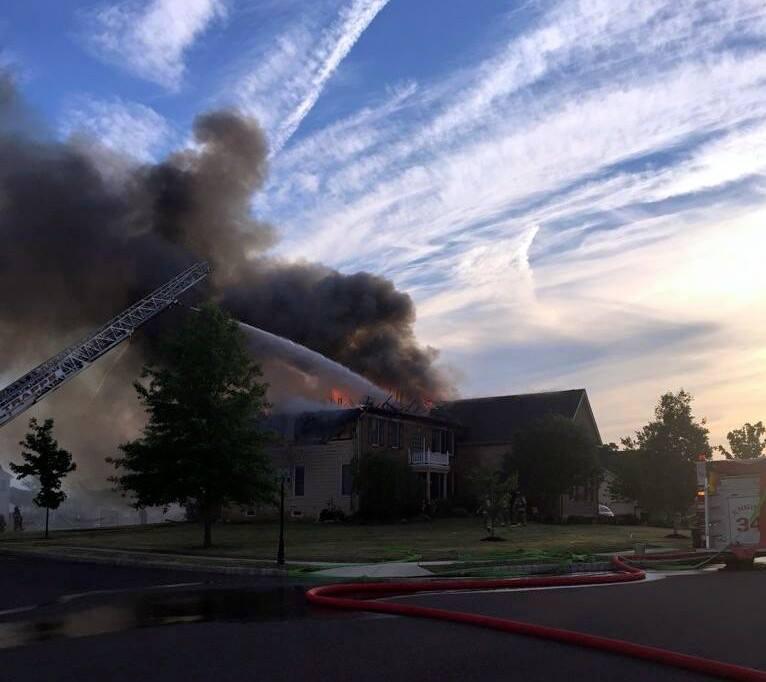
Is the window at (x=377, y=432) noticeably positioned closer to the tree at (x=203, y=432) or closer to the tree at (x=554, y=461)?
the tree at (x=554, y=461)

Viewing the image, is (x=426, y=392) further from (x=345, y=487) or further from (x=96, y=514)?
(x=96, y=514)

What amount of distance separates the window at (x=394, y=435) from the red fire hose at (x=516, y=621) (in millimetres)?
24321

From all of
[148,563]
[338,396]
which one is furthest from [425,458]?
[148,563]

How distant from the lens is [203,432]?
81.6 feet

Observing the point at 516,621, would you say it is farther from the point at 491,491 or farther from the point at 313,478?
the point at 313,478

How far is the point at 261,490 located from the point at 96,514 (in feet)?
107

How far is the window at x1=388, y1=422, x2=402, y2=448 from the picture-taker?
40.9 metres

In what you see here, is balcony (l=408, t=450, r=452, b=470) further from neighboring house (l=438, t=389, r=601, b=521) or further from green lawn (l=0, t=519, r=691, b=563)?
green lawn (l=0, t=519, r=691, b=563)

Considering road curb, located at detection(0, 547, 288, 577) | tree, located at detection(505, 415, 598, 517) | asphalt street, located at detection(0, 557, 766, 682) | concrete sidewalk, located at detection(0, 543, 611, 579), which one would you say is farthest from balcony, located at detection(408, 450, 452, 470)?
asphalt street, located at detection(0, 557, 766, 682)

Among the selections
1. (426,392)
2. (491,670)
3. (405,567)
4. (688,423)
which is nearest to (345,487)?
(426,392)

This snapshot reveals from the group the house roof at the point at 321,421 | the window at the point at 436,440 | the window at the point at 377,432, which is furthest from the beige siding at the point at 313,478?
the window at the point at 436,440

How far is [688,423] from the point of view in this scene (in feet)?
106

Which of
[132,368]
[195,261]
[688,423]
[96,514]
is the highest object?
[195,261]

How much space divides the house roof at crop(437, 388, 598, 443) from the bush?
929cm
